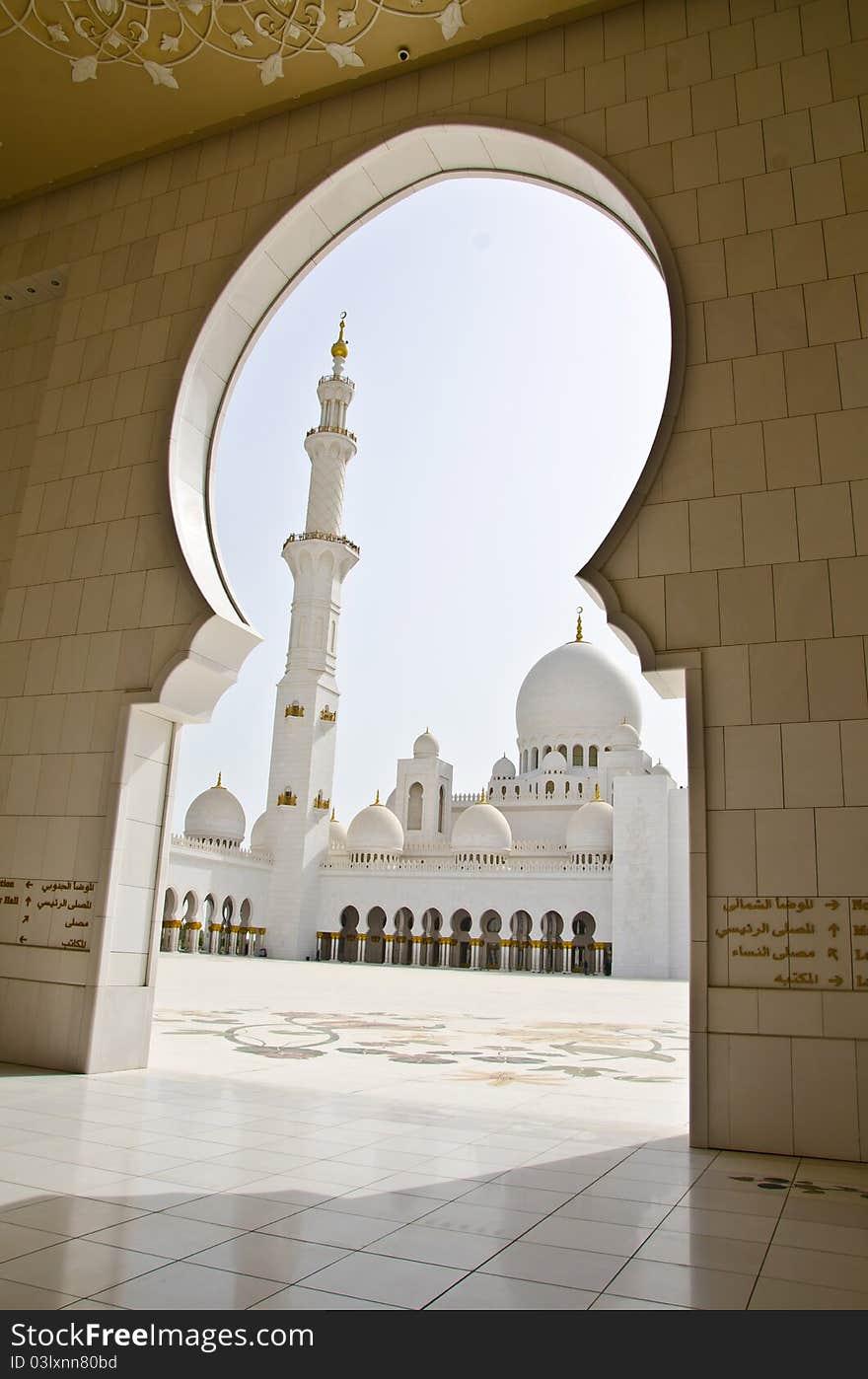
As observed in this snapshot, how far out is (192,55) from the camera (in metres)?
4.35

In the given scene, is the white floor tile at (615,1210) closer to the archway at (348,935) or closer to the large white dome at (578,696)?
the archway at (348,935)

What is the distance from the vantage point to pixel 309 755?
20.9 m

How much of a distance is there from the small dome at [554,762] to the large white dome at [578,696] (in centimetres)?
73

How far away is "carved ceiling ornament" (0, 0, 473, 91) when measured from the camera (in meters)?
4.09

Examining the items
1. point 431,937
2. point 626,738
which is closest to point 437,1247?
point 431,937

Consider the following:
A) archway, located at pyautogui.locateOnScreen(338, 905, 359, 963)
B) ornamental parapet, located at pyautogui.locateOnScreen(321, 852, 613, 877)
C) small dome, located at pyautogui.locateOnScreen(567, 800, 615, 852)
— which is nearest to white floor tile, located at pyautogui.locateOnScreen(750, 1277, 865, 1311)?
ornamental parapet, located at pyautogui.locateOnScreen(321, 852, 613, 877)

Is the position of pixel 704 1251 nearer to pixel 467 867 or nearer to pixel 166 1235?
pixel 166 1235

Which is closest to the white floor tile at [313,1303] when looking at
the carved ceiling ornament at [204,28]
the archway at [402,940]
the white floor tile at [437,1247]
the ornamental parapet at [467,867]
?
the white floor tile at [437,1247]

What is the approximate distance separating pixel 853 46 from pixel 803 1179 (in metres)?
3.93

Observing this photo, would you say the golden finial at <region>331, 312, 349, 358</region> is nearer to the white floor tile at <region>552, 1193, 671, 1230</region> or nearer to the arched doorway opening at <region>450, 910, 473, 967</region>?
the arched doorway opening at <region>450, 910, 473, 967</region>

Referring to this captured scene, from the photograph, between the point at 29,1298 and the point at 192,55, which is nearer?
the point at 29,1298

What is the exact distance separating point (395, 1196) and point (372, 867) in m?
19.6

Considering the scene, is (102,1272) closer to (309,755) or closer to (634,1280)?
(634,1280)
